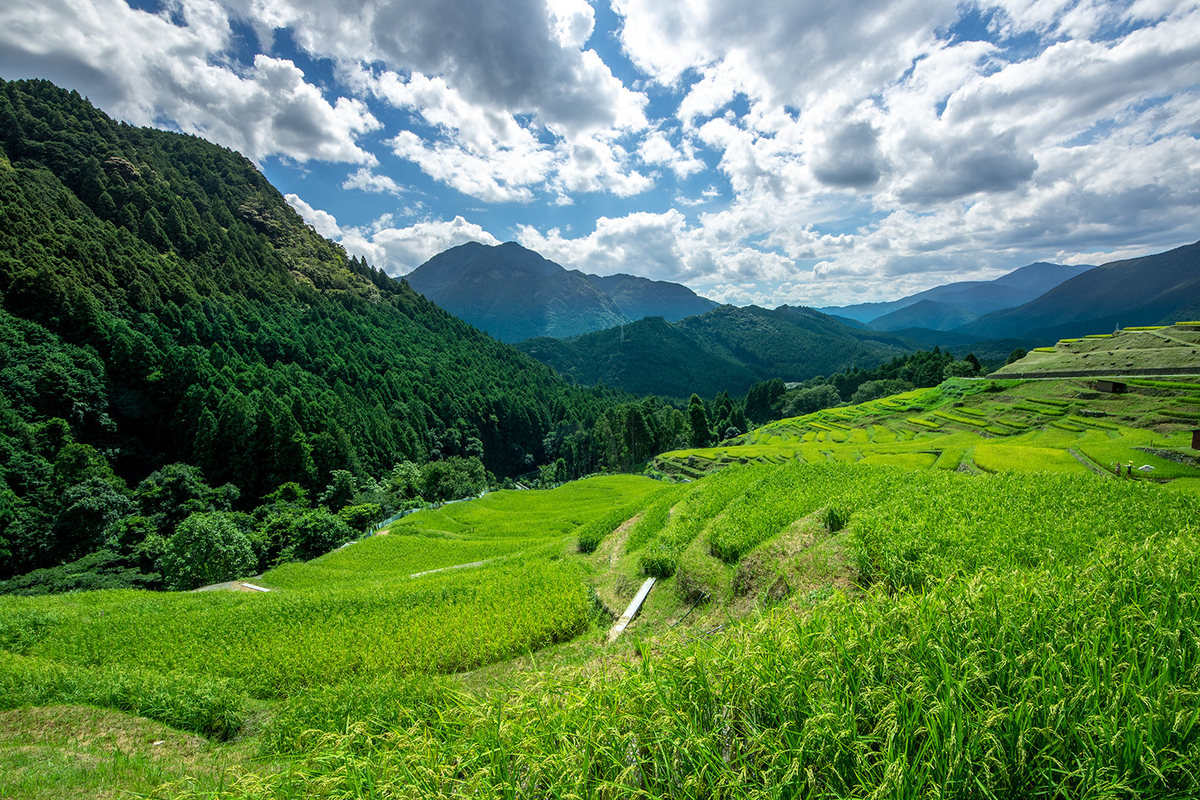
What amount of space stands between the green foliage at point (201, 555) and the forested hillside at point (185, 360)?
2138cm

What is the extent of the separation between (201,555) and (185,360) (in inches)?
2132

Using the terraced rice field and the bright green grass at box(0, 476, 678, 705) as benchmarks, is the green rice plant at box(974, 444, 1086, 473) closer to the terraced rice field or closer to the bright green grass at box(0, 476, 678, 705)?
the terraced rice field

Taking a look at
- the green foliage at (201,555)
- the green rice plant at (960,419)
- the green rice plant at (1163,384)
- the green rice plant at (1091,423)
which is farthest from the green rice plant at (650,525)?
the green rice plant at (1163,384)

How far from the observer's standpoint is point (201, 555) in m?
23.5

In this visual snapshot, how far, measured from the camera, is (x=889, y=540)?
6.43 metres

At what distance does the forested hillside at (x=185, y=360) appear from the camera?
4512 centimetres

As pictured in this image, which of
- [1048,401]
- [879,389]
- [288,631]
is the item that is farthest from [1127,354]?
[879,389]

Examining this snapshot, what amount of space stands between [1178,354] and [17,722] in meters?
51.2

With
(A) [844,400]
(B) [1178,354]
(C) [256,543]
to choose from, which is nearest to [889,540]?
(C) [256,543]

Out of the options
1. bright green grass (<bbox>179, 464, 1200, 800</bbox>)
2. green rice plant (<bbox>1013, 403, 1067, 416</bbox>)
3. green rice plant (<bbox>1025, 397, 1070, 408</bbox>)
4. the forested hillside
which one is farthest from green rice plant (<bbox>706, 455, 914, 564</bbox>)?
the forested hillside

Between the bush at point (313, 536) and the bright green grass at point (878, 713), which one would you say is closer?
the bright green grass at point (878, 713)

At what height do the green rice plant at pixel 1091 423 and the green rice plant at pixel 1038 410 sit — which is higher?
the green rice plant at pixel 1038 410

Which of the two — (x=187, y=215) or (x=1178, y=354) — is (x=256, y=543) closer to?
(x=1178, y=354)

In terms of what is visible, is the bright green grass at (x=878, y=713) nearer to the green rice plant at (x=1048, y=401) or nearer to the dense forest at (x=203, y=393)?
the dense forest at (x=203, y=393)
